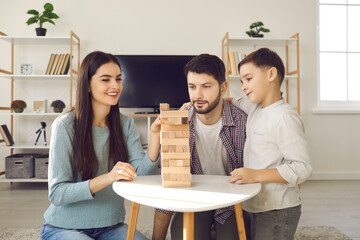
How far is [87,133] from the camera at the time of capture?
1.25 metres

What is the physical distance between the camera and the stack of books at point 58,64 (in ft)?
10.7

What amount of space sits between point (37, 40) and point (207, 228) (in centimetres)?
291

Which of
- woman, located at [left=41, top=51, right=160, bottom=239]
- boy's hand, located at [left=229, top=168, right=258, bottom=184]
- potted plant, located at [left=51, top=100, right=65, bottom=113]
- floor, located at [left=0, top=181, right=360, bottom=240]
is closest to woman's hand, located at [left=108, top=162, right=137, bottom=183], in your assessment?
woman, located at [left=41, top=51, right=160, bottom=239]

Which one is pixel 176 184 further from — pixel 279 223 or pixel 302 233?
pixel 302 233

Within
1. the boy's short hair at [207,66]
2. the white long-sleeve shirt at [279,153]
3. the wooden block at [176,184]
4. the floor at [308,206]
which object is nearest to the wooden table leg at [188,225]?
the wooden block at [176,184]

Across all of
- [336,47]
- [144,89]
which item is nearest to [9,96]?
[144,89]

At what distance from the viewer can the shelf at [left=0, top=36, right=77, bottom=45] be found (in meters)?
3.19

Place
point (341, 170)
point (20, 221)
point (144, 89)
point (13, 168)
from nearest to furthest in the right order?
point (20, 221) → point (13, 168) → point (144, 89) → point (341, 170)

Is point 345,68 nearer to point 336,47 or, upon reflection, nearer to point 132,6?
point 336,47

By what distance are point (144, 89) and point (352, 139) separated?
258 centimetres

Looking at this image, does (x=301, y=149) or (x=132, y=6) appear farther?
(x=132, y=6)

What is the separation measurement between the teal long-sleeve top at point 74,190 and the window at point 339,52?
3.25 m

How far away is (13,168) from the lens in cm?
312

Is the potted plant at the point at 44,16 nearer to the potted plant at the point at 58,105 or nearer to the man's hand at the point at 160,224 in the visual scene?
the potted plant at the point at 58,105
